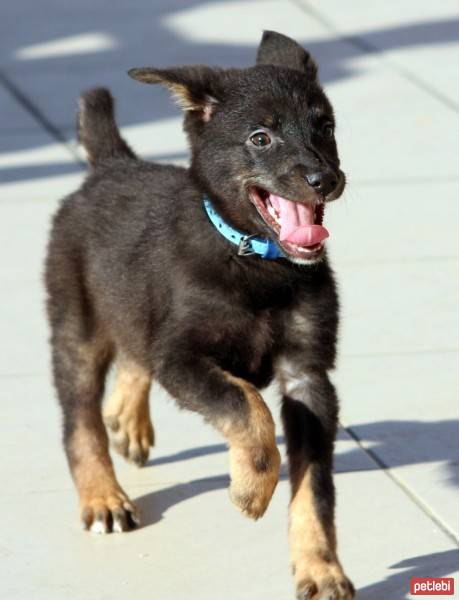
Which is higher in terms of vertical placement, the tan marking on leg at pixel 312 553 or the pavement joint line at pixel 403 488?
the tan marking on leg at pixel 312 553

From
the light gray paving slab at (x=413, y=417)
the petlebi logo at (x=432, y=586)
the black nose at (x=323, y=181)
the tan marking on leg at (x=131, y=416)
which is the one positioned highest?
the black nose at (x=323, y=181)

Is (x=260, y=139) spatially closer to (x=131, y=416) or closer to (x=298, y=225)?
(x=298, y=225)

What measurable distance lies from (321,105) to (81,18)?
28.5ft

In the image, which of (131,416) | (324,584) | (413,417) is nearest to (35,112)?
(131,416)

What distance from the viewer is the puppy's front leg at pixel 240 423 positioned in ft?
16.2

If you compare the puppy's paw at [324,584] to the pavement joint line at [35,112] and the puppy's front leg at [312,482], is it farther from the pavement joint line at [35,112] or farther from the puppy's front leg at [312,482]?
the pavement joint line at [35,112]

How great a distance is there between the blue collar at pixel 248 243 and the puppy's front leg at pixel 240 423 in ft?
1.35

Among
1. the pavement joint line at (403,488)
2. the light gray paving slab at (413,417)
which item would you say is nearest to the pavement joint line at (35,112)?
the light gray paving slab at (413,417)

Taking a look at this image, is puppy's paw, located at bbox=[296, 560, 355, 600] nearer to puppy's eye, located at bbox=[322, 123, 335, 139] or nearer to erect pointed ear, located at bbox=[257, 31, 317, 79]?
puppy's eye, located at bbox=[322, 123, 335, 139]

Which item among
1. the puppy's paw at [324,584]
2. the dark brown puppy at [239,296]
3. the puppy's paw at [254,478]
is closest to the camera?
the puppy's paw at [324,584]

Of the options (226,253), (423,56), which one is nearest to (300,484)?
(226,253)

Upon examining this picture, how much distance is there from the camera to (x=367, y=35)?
12953mm

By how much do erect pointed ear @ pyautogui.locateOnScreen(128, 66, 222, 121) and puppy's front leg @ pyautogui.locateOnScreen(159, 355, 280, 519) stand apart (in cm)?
90

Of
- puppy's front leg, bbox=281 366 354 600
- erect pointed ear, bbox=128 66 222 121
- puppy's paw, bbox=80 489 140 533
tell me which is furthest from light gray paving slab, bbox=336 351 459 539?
erect pointed ear, bbox=128 66 222 121
